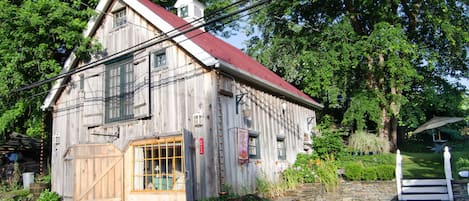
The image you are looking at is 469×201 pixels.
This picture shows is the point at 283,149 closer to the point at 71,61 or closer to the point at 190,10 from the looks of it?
the point at 190,10

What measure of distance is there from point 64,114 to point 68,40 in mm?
2717

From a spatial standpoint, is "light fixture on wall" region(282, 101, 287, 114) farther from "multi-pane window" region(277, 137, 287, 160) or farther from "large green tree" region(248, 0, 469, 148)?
"large green tree" region(248, 0, 469, 148)

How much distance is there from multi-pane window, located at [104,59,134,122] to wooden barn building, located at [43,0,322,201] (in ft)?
0.11

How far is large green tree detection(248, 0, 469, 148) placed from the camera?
656 inches

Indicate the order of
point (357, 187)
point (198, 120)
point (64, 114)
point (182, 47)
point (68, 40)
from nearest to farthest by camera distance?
point (198, 120), point (182, 47), point (357, 187), point (68, 40), point (64, 114)

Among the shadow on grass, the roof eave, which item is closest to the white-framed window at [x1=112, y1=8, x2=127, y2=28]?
the roof eave

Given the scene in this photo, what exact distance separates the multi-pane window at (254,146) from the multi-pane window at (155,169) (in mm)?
2028

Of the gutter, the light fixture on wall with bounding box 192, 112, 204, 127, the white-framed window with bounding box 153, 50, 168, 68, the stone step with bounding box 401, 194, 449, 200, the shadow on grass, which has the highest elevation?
the white-framed window with bounding box 153, 50, 168, 68

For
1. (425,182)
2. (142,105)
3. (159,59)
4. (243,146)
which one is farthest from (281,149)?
(159,59)

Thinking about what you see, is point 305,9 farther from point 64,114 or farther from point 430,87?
point 64,114

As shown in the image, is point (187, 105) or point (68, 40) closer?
point (187, 105)

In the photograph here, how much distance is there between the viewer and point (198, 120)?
985 cm

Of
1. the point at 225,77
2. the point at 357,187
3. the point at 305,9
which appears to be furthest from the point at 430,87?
the point at 225,77

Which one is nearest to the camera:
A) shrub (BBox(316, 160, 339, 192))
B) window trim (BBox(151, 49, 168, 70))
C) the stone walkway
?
window trim (BBox(151, 49, 168, 70))
